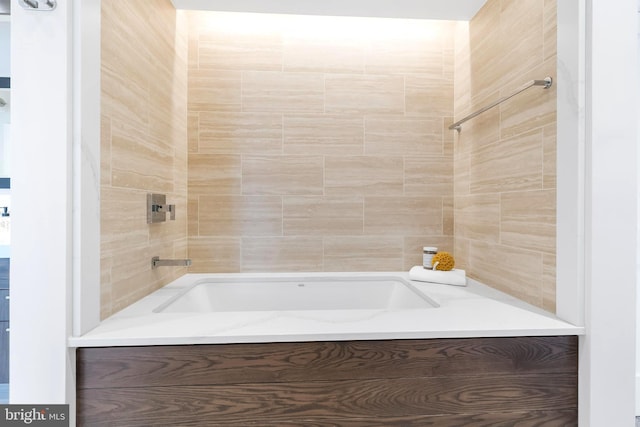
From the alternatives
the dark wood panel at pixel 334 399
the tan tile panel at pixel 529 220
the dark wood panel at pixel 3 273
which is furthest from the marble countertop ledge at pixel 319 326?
the dark wood panel at pixel 3 273

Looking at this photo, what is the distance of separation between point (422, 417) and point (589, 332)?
54 centimetres

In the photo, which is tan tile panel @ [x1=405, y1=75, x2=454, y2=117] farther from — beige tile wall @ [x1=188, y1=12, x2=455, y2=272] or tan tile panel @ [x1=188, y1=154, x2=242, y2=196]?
tan tile panel @ [x1=188, y1=154, x2=242, y2=196]

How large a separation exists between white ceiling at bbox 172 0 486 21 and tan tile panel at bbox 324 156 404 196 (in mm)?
703

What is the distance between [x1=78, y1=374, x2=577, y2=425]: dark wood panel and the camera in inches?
37.1

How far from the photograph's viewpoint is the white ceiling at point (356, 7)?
1622 mm

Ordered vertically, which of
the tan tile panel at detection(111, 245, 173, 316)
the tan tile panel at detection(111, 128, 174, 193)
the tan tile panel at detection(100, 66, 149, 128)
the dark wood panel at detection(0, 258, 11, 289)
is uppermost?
the tan tile panel at detection(100, 66, 149, 128)

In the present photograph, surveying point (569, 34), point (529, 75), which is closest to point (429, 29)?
point (529, 75)

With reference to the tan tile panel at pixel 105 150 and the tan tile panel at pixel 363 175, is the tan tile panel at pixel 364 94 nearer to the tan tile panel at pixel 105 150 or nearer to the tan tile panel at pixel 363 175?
the tan tile panel at pixel 363 175

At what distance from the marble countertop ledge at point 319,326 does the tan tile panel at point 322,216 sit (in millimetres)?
753

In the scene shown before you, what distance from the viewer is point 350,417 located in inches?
38.5

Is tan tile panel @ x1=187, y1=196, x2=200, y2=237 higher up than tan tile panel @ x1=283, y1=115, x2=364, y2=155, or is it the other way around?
tan tile panel @ x1=283, y1=115, x2=364, y2=155

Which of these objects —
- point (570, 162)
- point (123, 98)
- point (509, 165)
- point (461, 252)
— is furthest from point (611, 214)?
point (123, 98)

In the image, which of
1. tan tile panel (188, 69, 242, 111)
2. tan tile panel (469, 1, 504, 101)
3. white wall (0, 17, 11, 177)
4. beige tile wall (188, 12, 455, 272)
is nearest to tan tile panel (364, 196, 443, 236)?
beige tile wall (188, 12, 455, 272)

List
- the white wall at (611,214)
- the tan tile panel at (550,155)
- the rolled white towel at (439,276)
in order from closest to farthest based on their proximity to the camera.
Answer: the white wall at (611,214), the tan tile panel at (550,155), the rolled white towel at (439,276)
